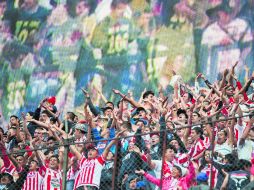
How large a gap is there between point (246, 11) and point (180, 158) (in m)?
9.70

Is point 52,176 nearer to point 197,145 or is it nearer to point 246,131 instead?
point 197,145

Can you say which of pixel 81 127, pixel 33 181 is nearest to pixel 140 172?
pixel 33 181

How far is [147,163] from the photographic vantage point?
1959cm

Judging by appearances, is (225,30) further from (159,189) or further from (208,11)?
(159,189)

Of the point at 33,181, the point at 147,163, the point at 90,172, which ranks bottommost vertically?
the point at 33,181

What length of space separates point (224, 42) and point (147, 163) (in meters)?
9.48

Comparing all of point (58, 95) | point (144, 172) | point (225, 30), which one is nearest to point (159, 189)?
point (144, 172)

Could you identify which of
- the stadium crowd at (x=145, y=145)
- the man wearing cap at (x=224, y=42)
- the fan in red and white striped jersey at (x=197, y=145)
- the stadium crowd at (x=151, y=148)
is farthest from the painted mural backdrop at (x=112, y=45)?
the fan in red and white striped jersey at (x=197, y=145)

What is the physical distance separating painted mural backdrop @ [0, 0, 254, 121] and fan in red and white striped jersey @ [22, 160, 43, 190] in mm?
7739

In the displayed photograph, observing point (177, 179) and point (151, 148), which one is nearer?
point (177, 179)

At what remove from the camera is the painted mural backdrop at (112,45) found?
2880 centimetres

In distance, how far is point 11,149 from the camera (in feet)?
76.9

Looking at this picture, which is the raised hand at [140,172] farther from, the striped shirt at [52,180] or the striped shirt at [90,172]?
the striped shirt at [52,180]

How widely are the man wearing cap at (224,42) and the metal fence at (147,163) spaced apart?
23.6 feet
